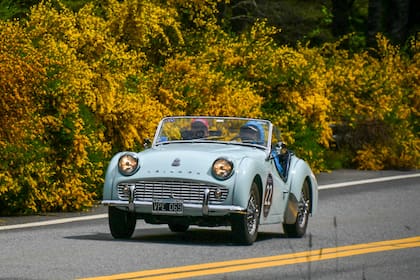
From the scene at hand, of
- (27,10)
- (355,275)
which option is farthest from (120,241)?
(27,10)

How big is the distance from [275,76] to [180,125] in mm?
10133

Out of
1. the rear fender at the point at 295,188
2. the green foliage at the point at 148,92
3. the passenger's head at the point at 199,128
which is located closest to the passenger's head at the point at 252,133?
the passenger's head at the point at 199,128

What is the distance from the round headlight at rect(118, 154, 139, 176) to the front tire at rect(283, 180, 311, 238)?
2.31m

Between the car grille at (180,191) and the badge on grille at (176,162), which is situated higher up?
the badge on grille at (176,162)

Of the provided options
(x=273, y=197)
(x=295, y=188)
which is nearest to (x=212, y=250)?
(x=273, y=197)

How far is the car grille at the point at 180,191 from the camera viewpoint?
13.4 m

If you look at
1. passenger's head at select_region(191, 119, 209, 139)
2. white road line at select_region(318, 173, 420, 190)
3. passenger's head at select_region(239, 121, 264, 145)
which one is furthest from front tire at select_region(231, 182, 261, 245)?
white road line at select_region(318, 173, 420, 190)

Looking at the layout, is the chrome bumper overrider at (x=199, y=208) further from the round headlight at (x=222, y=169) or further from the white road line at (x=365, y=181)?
the white road line at (x=365, y=181)

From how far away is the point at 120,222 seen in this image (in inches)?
547

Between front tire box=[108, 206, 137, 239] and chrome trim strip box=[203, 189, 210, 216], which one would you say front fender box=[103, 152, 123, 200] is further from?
chrome trim strip box=[203, 189, 210, 216]

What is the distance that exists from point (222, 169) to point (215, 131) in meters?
1.79

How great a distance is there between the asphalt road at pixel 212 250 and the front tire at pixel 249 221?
149 mm

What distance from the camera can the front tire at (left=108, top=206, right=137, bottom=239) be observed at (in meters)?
13.9

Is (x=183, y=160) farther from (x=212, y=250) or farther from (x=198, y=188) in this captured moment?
(x=212, y=250)
